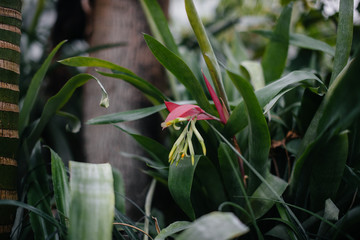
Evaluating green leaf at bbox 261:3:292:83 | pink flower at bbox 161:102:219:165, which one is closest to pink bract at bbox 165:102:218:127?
pink flower at bbox 161:102:219:165

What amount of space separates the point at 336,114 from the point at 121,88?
2.13 ft

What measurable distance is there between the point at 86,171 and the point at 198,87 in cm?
22

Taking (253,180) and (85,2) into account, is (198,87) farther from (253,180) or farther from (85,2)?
(85,2)

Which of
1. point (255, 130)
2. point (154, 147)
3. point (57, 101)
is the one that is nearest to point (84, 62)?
point (57, 101)

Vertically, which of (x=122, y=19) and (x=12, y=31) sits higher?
(x=122, y=19)

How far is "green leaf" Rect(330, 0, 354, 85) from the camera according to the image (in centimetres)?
45

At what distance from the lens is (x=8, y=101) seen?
1.40ft

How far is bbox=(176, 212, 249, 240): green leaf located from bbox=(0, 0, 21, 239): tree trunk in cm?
29

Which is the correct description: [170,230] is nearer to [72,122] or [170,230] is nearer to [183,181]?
[183,181]

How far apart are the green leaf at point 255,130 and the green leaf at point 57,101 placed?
0.25 metres

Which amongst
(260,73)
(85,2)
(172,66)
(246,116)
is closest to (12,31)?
(172,66)

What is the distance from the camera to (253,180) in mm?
453

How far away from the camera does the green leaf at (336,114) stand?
0.32 meters

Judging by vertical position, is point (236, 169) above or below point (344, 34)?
below
